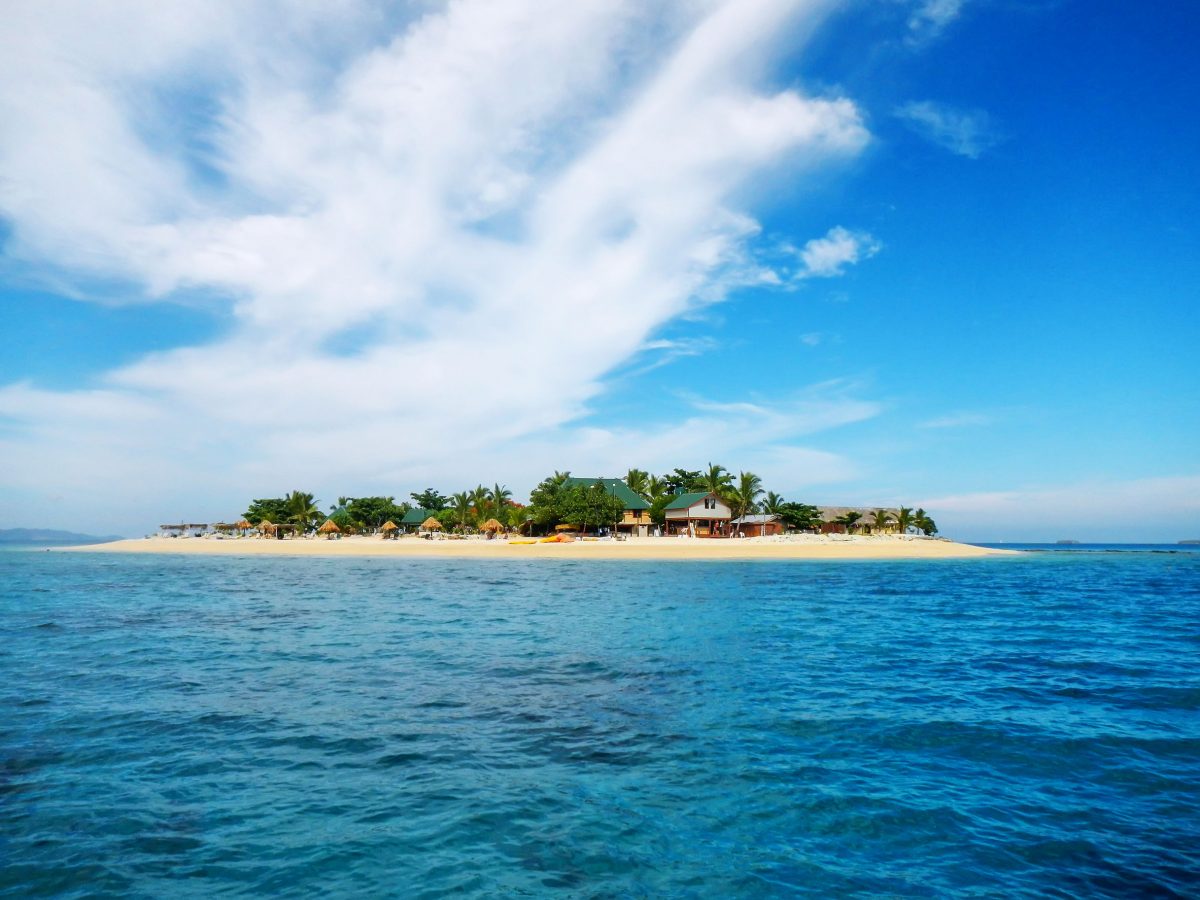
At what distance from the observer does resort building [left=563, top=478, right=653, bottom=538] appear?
93.2m

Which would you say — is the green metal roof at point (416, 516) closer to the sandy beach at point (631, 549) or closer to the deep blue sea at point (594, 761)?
the sandy beach at point (631, 549)

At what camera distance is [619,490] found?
96125 mm

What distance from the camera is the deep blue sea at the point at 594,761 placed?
655cm

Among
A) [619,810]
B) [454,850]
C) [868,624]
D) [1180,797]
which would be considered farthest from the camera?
[868,624]

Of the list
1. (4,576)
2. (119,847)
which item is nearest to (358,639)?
(119,847)

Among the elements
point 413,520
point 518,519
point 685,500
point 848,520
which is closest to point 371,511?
point 413,520

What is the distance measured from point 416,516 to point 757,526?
57883mm

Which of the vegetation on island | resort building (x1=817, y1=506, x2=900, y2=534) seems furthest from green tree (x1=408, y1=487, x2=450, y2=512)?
resort building (x1=817, y1=506, x2=900, y2=534)

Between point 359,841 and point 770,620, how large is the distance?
18540mm

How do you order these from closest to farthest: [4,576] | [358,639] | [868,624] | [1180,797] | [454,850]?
1. [454,850]
2. [1180,797]
3. [358,639]
4. [868,624]
5. [4,576]

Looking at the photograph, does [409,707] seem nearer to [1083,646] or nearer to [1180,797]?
[1180,797]

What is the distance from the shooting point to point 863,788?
8602mm

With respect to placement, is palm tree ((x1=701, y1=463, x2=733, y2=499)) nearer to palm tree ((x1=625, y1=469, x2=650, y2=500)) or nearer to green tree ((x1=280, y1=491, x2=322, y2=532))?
palm tree ((x1=625, y1=469, x2=650, y2=500))

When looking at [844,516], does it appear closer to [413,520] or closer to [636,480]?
[636,480]
